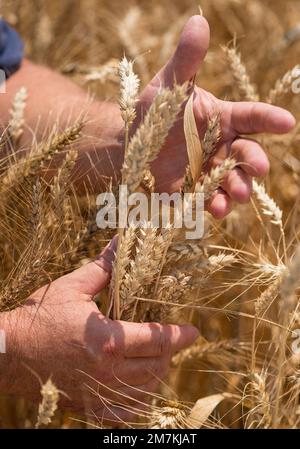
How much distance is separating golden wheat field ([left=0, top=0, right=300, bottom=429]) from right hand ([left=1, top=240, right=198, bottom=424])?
1 centimetres

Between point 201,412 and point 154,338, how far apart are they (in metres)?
0.13

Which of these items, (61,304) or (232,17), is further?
(232,17)

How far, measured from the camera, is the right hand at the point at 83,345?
909 mm

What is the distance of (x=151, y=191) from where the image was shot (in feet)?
3.02

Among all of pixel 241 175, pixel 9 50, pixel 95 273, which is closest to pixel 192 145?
pixel 241 175

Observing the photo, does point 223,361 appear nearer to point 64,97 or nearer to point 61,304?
point 61,304

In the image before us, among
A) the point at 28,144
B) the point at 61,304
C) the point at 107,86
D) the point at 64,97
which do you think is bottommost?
the point at 61,304

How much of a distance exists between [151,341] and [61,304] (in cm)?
14

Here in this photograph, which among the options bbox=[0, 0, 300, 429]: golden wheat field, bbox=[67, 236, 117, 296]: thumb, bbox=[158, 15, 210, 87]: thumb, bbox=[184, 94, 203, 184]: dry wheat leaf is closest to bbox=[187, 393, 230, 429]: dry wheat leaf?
bbox=[0, 0, 300, 429]: golden wheat field

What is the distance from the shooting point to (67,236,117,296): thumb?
95 cm
